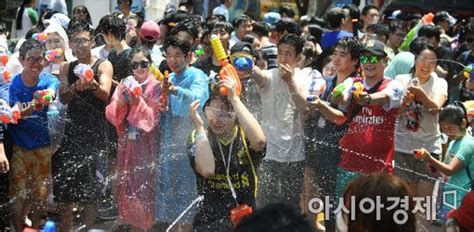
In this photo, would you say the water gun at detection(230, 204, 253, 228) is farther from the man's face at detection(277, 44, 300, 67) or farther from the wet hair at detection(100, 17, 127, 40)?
the wet hair at detection(100, 17, 127, 40)

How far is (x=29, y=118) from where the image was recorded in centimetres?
630

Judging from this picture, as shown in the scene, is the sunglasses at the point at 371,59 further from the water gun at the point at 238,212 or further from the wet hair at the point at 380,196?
the wet hair at the point at 380,196

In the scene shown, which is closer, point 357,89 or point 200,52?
point 357,89

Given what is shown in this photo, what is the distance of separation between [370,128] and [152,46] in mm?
2832

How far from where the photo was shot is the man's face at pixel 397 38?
31.8 feet

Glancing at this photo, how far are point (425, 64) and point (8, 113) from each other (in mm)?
3157

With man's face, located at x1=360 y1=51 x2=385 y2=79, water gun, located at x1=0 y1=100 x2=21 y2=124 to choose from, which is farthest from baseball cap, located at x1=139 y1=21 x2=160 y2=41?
man's face, located at x1=360 y1=51 x2=385 y2=79

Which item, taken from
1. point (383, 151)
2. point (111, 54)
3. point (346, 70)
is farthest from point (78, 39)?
point (383, 151)

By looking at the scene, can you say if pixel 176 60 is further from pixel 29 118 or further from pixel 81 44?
pixel 29 118

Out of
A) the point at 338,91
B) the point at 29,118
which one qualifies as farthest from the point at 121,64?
the point at 338,91

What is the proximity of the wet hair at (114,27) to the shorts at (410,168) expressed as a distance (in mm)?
2494

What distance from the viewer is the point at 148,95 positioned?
623 centimetres

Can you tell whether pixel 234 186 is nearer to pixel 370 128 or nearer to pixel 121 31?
pixel 370 128

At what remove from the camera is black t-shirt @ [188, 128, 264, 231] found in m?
5.33
